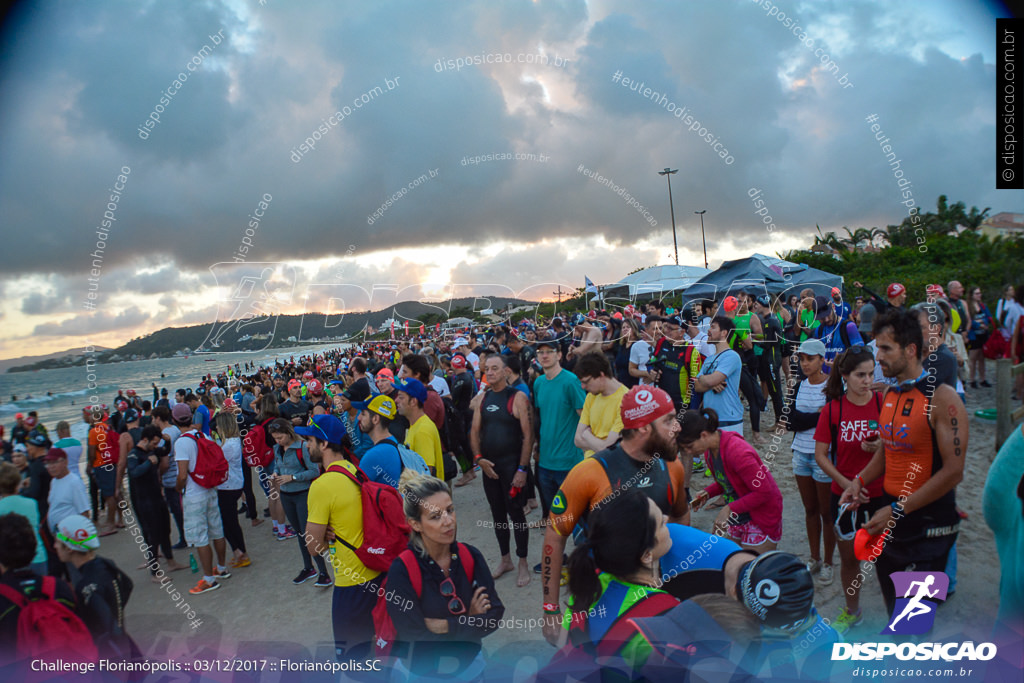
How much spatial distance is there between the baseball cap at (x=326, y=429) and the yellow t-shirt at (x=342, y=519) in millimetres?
404

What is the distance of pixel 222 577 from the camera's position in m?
5.83

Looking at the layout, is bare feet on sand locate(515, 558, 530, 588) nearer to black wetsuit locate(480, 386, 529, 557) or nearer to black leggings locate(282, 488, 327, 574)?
black wetsuit locate(480, 386, 529, 557)

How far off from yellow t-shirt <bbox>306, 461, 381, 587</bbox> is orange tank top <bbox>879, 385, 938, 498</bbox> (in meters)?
3.15

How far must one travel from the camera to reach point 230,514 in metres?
5.98

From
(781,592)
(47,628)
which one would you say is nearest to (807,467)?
(781,592)

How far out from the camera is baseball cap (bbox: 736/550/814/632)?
1531mm

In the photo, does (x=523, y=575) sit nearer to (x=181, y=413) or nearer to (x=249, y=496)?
(x=181, y=413)

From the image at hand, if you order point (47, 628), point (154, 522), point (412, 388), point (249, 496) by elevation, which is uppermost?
point (412, 388)

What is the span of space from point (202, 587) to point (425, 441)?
Answer: 3324 mm

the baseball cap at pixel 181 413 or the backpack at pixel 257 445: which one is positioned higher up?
the baseball cap at pixel 181 413

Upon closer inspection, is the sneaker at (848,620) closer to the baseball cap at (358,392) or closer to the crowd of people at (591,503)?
the crowd of people at (591,503)

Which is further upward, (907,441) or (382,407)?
(382,407)

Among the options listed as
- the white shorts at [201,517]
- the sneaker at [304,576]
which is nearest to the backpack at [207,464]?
the white shorts at [201,517]

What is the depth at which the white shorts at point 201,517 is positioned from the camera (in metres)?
5.46
